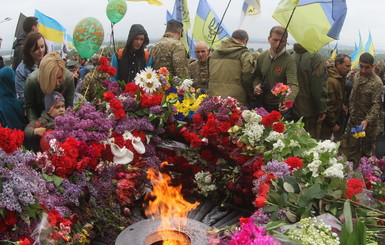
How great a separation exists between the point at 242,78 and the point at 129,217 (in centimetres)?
223

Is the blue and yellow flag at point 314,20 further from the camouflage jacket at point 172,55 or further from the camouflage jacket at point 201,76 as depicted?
→ the camouflage jacket at point 201,76

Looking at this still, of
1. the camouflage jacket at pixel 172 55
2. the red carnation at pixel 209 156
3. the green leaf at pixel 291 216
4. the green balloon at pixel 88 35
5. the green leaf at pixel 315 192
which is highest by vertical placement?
the green balloon at pixel 88 35

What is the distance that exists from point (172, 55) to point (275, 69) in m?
1.26

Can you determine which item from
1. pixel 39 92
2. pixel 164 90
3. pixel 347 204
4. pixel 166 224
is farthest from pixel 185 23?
pixel 347 204

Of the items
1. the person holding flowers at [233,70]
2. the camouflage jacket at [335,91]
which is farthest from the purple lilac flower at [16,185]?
the camouflage jacket at [335,91]

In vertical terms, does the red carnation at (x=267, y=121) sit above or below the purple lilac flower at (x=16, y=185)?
above

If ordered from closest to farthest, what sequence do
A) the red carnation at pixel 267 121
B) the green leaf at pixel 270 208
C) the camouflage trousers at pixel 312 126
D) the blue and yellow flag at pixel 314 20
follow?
the green leaf at pixel 270 208
the red carnation at pixel 267 121
the blue and yellow flag at pixel 314 20
the camouflage trousers at pixel 312 126

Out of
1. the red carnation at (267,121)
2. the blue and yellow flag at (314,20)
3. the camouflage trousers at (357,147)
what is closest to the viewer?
the red carnation at (267,121)

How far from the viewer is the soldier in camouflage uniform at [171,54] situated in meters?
4.73

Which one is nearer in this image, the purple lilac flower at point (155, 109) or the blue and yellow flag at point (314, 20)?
the purple lilac flower at point (155, 109)

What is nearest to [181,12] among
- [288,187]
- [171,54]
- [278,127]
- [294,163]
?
[171,54]

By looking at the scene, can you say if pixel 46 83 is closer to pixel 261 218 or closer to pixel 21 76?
pixel 21 76

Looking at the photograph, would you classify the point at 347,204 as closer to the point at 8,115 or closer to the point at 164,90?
the point at 164,90

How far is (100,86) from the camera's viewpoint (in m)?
4.02
